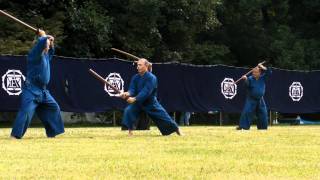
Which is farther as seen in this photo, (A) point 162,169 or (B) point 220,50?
(B) point 220,50

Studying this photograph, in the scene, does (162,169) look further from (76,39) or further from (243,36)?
(243,36)

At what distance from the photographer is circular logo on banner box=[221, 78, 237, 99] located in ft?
80.8

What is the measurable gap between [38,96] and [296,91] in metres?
15.8

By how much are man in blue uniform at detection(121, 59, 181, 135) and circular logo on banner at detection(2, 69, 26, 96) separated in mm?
5816

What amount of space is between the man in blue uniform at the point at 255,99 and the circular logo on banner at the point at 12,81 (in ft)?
19.8

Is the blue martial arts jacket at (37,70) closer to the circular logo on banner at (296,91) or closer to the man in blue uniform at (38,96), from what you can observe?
the man in blue uniform at (38,96)

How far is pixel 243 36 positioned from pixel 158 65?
47.1 ft

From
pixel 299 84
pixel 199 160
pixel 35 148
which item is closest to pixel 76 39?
pixel 299 84

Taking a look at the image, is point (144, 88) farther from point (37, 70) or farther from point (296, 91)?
point (296, 91)

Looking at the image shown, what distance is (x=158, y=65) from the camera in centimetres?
2319

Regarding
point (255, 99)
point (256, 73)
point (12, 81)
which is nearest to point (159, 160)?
point (255, 99)

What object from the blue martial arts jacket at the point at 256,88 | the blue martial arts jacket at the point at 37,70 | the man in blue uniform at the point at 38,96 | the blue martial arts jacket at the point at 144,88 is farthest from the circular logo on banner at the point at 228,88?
the blue martial arts jacket at the point at 37,70

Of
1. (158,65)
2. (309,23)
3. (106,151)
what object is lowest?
(106,151)

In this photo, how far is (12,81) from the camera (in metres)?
19.7
